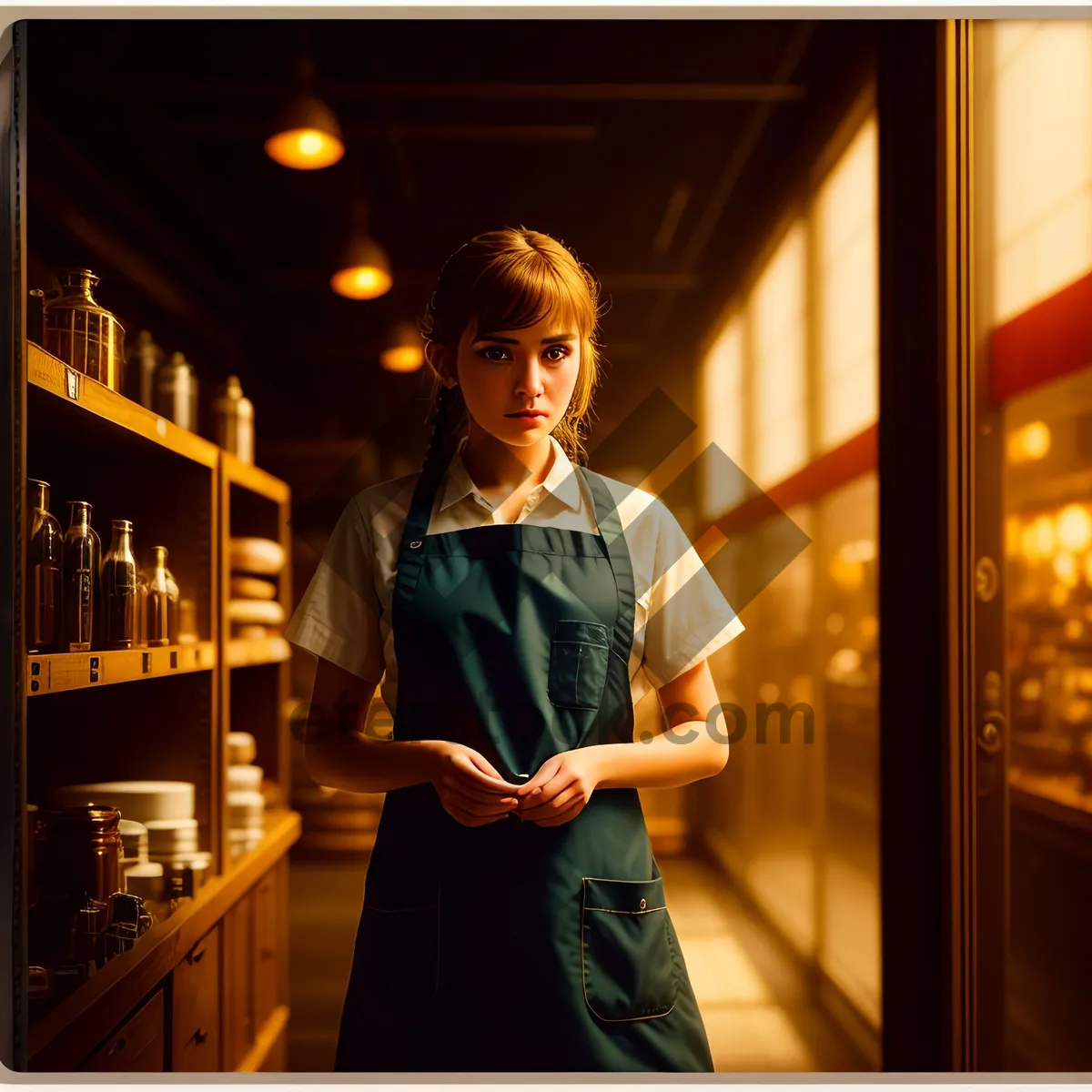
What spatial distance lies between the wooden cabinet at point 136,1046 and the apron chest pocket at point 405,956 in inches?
16.2

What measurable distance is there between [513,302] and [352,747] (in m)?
0.78

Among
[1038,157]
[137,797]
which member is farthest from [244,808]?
[1038,157]

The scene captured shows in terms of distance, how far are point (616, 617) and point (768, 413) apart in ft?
1.75

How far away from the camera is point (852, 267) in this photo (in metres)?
1.86

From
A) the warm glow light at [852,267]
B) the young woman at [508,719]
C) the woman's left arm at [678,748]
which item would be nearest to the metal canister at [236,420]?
the young woman at [508,719]

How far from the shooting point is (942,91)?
5.85 ft

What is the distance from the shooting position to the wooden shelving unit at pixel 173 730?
157cm

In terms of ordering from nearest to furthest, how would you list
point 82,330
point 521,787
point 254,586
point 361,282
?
point 521,787 → point 82,330 → point 361,282 → point 254,586

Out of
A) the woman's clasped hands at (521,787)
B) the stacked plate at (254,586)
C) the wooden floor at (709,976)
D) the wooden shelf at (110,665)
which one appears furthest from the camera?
the stacked plate at (254,586)

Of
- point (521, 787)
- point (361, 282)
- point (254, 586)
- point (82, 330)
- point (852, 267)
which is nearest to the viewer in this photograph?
point (521, 787)

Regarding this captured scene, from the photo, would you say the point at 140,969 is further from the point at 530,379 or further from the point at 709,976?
the point at 530,379

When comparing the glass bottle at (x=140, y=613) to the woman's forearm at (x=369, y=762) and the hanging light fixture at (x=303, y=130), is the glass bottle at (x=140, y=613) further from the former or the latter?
the hanging light fixture at (x=303, y=130)

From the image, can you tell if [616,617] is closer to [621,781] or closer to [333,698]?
[621,781]
